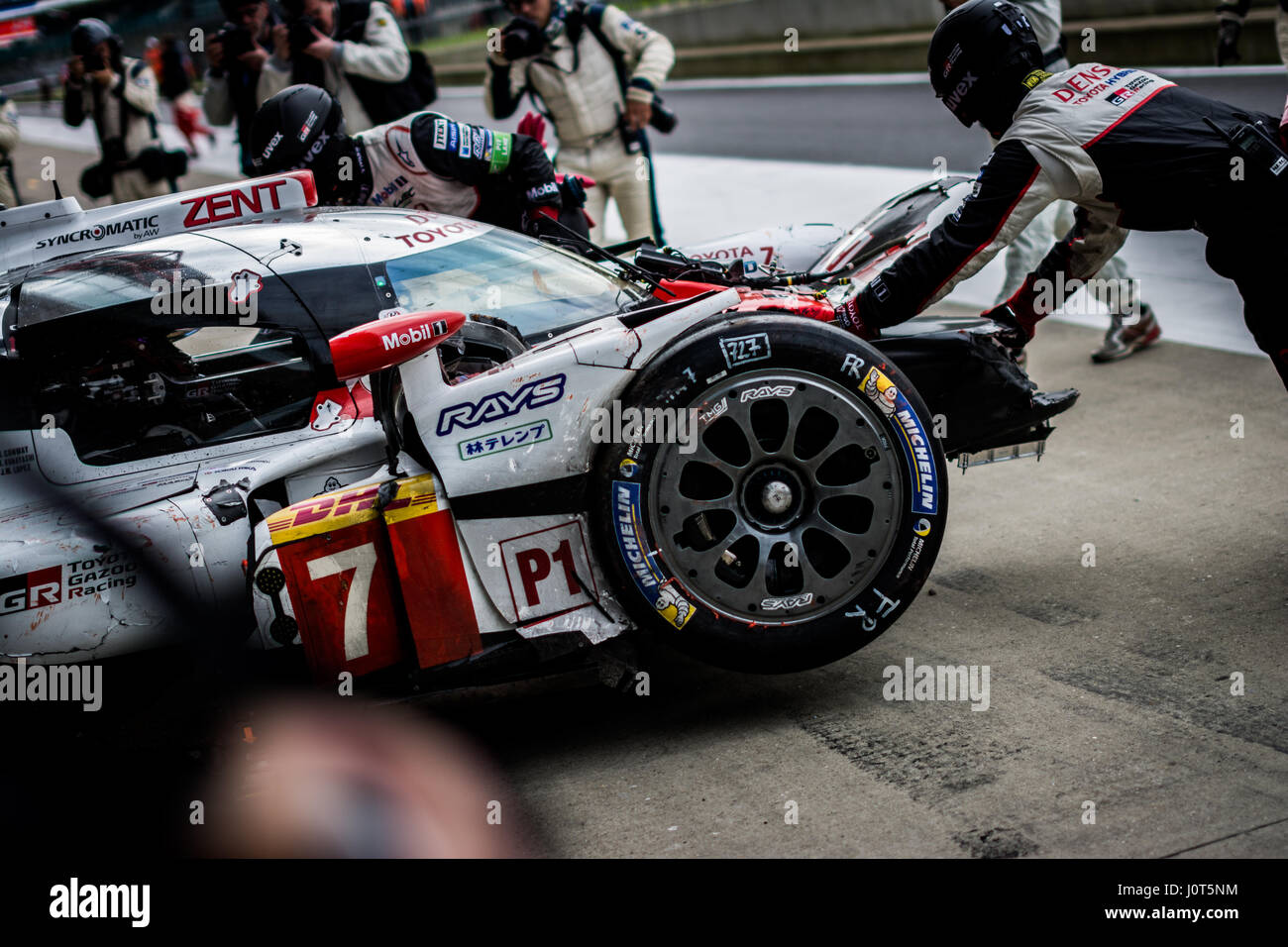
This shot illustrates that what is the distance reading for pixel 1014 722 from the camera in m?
3.39

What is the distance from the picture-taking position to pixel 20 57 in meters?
43.5

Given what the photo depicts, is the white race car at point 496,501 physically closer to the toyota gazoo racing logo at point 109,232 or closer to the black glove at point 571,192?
the toyota gazoo racing logo at point 109,232

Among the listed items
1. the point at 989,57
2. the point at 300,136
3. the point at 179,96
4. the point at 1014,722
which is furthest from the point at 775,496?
the point at 179,96

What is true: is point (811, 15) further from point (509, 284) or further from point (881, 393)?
point (881, 393)

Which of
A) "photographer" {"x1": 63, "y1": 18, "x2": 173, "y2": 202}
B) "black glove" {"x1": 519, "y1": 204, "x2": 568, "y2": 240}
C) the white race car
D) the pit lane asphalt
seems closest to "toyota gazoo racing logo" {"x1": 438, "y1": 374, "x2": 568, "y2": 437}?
the white race car

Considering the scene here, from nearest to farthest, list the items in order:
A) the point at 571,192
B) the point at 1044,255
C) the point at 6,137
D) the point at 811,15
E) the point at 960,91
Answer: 1. the point at 960,91
2. the point at 571,192
3. the point at 1044,255
4. the point at 6,137
5. the point at 811,15

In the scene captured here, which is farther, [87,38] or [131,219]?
[87,38]

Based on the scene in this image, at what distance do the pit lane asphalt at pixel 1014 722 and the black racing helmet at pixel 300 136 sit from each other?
264 centimetres

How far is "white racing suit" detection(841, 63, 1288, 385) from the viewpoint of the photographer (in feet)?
12.6

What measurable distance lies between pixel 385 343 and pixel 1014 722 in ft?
6.28

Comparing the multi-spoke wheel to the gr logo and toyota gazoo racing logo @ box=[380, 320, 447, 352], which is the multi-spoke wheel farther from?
the gr logo

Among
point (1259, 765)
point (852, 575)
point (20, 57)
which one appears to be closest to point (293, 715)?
point (852, 575)

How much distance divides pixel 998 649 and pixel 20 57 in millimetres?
47842
